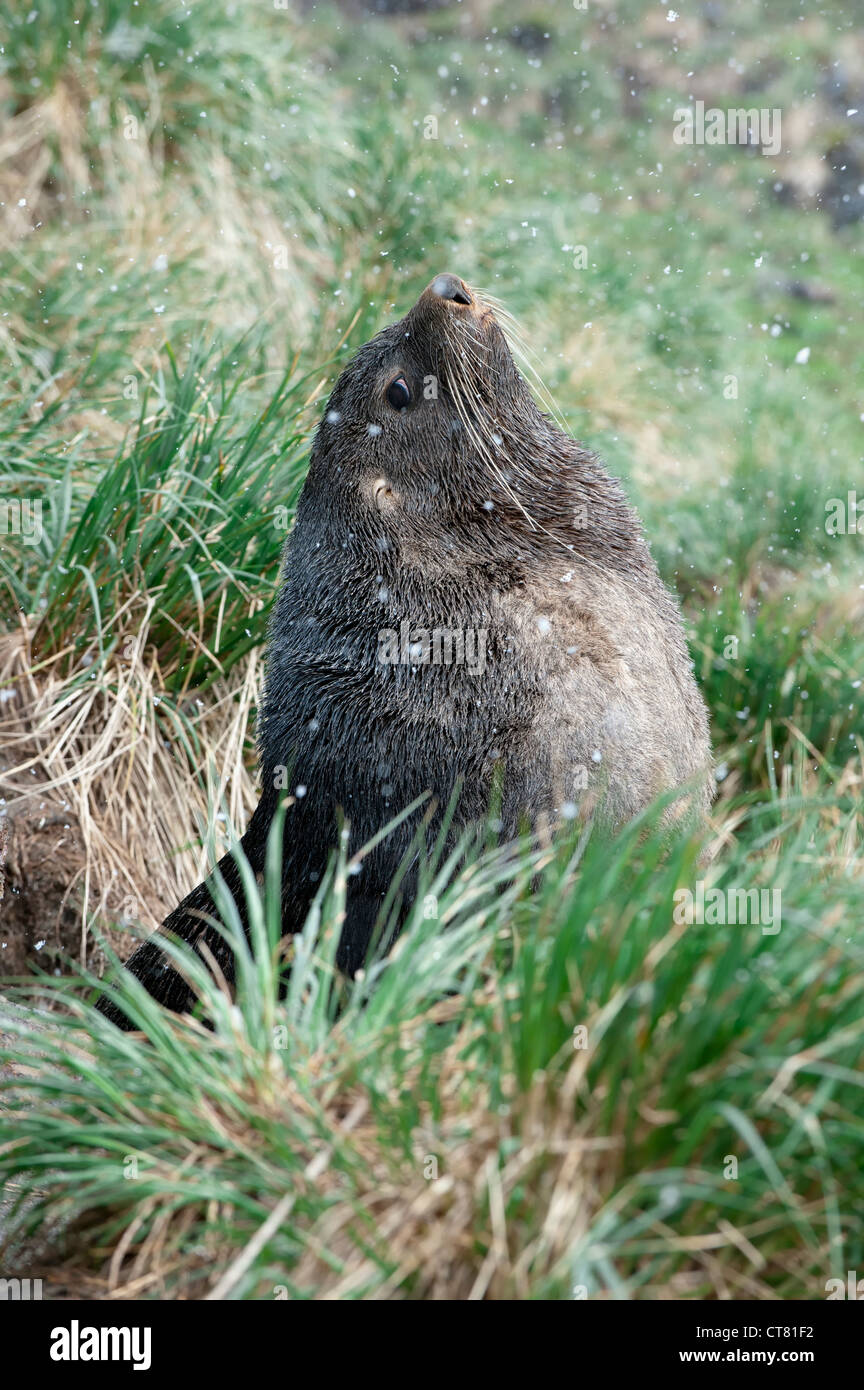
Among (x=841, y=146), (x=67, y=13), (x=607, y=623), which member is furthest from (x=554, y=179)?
(x=607, y=623)

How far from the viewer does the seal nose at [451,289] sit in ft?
11.6

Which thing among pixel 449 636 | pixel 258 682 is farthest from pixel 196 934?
pixel 258 682

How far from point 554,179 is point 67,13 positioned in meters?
5.20

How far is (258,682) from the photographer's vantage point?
16.0 feet

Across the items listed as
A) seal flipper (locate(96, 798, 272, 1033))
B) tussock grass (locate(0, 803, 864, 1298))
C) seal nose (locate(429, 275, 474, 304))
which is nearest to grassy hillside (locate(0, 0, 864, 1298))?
tussock grass (locate(0, 803, 864, 1298))

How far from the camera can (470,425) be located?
139 inches

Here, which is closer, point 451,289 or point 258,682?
point 451,289

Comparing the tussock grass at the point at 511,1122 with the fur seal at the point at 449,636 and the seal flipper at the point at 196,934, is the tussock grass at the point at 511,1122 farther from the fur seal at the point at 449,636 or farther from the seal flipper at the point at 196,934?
the seal flipper at the point at 196,934

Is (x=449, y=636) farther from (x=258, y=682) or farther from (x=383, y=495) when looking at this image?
(x=258, y=682)

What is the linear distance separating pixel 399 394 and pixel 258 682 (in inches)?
60.4

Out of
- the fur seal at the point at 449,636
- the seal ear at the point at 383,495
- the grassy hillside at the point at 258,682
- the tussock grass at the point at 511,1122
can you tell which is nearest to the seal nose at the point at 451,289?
the fur seal at the point at 449,636

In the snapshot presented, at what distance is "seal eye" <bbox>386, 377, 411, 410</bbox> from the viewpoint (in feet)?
11.9

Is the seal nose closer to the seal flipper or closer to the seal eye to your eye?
the seal eye

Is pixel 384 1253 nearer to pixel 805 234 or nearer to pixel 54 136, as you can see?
pixel 54 136
